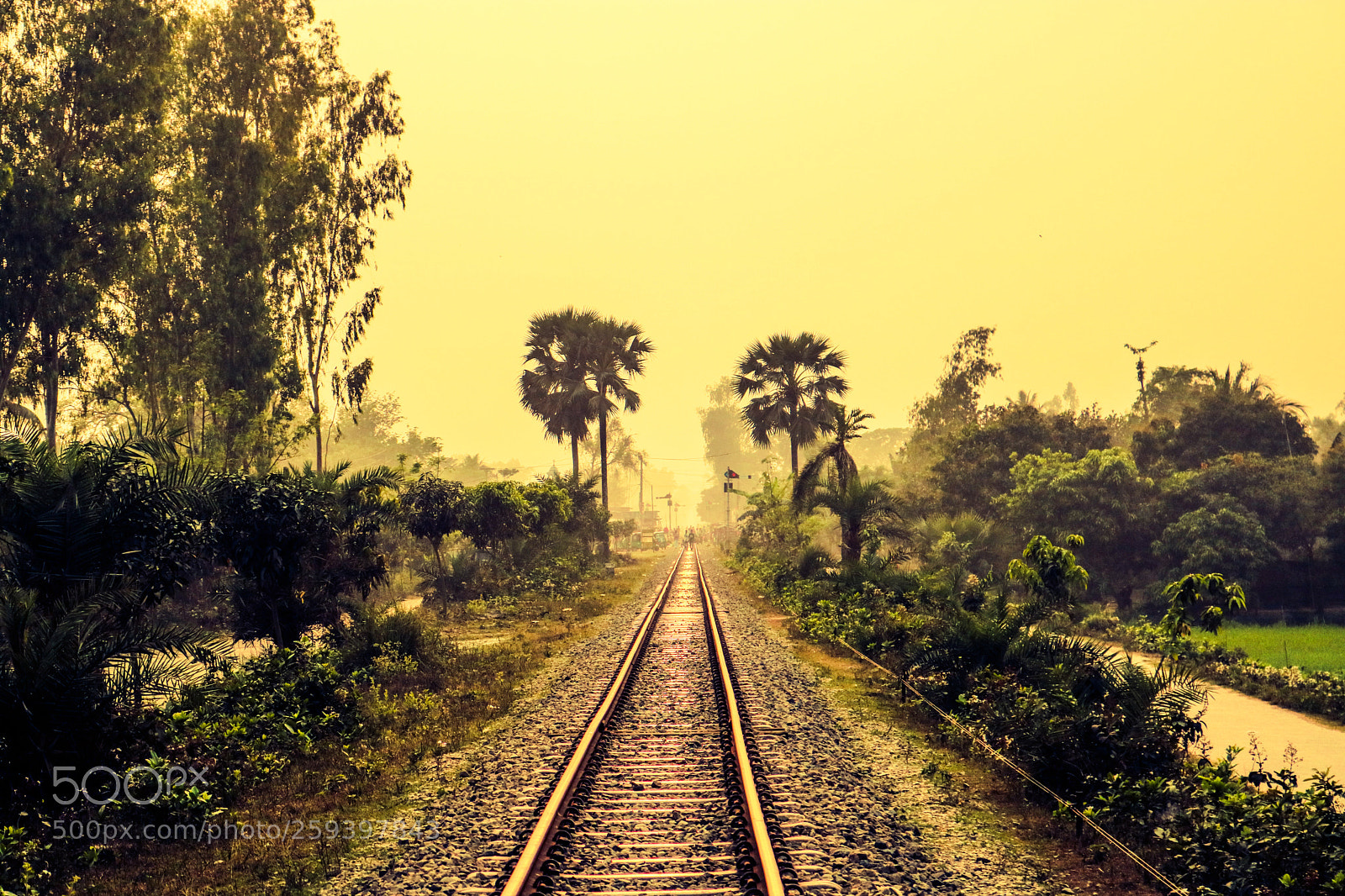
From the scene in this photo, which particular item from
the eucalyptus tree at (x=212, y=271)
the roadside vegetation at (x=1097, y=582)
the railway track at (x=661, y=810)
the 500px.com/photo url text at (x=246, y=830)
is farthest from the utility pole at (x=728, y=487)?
the 500px.com/photo url text at (x=246, y=830)

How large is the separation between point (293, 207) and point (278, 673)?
24063 millimetres

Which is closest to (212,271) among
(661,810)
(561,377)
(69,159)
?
(69,159)

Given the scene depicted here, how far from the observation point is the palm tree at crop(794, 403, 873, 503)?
24672 millimetres

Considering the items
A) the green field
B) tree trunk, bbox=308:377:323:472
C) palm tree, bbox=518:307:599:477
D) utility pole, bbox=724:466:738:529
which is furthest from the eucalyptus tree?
the green field

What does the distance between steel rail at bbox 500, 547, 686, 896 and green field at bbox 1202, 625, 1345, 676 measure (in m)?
13.9

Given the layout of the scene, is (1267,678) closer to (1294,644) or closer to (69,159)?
(1294,644)

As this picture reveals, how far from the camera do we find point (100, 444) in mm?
8148

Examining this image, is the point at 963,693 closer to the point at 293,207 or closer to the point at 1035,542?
the point at 1035,542

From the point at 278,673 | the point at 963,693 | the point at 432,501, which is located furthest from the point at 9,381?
the point at 963,693

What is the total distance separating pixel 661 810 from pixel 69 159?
26.5m

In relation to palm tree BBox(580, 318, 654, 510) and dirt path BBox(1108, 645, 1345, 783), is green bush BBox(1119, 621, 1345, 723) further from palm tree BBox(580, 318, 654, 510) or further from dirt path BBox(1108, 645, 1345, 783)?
palm tree BBox(580, 318, 654, 510)

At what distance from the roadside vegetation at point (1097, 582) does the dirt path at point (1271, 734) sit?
476mm

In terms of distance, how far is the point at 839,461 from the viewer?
83.6 ft

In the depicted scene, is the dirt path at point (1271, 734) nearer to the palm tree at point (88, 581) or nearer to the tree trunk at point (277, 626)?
the palm tree at point (88, 581)
